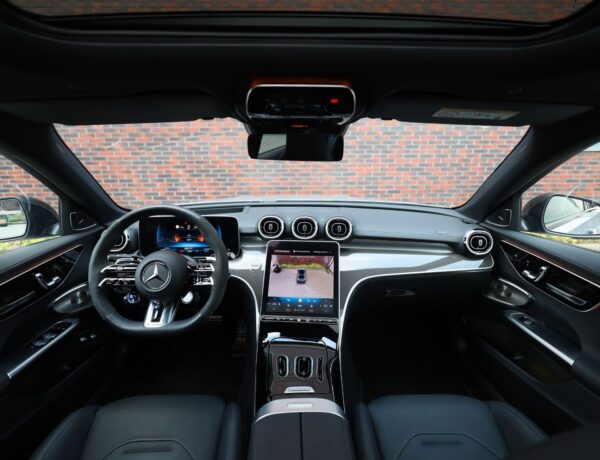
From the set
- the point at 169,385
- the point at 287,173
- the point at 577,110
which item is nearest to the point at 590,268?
the point at 577,110

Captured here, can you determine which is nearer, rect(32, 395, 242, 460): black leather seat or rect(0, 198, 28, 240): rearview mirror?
rect(32, 395, 242, 460): black leather seat

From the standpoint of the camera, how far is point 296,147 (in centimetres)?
196

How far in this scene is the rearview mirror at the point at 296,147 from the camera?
1.90 m

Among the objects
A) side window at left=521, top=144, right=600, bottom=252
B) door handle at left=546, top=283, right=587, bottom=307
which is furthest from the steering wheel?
side window at left=521, top=144, right=600, bottom=252

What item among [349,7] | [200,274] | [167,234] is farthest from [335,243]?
[349,7]

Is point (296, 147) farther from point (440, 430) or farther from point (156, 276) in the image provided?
point (440, 430)

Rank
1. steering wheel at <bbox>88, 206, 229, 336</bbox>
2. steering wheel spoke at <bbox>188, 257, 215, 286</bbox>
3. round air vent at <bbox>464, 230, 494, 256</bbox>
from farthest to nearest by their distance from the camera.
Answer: round air vent at <bbox>464, 230, 494, 256</bbox>
steering wheel spoke at <bbox>188, 257, 215, 286</bbox>
steering wheel at <bbox>88, 206, 229, 336</bbox>

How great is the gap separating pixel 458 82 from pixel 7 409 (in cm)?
231

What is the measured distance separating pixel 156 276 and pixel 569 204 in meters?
2.34

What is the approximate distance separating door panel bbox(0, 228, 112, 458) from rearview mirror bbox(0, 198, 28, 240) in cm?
16

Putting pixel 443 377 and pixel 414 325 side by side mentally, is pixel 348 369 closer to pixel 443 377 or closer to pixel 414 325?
pixel 443 377

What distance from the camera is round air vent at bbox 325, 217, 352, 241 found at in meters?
2.38

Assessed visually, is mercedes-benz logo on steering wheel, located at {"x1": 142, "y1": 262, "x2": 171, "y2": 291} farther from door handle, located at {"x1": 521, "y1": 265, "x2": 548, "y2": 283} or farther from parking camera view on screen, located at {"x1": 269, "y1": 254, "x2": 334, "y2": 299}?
door handle, located at {"x1": 521, "y1": 265, "x2": 548, "y2": 283}

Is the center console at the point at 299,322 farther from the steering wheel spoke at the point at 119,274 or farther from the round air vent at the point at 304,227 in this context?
the steering wheel spoke at the point at 119,274
